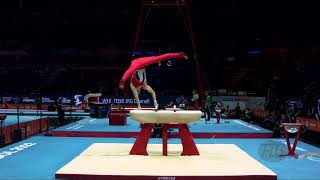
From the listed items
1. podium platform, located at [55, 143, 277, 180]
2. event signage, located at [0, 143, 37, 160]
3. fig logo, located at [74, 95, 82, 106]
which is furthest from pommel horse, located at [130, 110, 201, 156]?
fig logo, located at [74, 95, 82, 106]

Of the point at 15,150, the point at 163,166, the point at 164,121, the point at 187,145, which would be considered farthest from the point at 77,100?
the point at 163,166

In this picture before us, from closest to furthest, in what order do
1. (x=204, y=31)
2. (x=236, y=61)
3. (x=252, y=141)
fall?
(x=252, y=141) < (x=204, y=31) < (x=236, y=61)

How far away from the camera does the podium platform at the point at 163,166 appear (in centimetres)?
528

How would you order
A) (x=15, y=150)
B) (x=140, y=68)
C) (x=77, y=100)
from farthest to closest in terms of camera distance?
(x=77, y=100)
(x=15, y=150)
(x=140, y=68)

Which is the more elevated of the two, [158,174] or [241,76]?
[241,76]

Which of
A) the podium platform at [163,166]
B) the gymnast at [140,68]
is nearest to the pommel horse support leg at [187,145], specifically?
the podium platform at [163,166]

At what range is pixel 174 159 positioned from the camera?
664 cm

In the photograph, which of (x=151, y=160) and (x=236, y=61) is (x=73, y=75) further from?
(x=151, y=160)

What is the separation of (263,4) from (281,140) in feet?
36.2

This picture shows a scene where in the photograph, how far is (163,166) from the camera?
5.95 meters

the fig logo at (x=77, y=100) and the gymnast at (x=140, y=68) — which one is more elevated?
the gymnast at (x=140, y=68)

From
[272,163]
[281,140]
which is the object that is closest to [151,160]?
[272,163]

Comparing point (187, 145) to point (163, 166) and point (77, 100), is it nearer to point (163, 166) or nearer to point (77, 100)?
point (163, 166)

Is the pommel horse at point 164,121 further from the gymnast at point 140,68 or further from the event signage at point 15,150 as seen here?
the event signage at point 15,150
